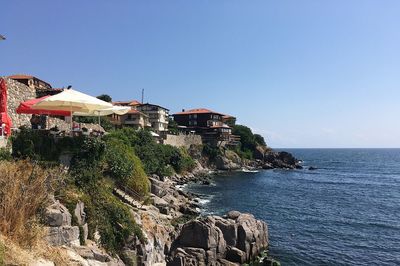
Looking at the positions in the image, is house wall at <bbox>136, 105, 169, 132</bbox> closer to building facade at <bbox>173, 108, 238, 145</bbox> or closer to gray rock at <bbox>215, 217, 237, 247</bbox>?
building facade at <bbox>173, 108, 238, 145</bbox>

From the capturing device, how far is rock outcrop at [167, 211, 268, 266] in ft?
71.6

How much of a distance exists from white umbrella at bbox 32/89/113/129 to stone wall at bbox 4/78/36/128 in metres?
6.92

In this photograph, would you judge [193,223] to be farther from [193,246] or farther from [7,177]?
[7,177]

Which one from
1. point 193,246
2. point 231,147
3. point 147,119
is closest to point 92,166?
point 193,246

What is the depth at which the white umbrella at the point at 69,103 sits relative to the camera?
18.3 metres

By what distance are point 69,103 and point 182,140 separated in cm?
6704

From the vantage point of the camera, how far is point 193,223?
78.8 ft

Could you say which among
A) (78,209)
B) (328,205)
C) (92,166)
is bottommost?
(328,205)

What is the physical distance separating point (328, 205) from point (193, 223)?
31.3 m

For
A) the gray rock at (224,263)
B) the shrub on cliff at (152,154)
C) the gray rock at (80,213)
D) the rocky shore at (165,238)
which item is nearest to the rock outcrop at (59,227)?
the rocky shore at (165,238)

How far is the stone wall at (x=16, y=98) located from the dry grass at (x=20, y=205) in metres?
13.9

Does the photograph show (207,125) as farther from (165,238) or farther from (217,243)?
(165,238)

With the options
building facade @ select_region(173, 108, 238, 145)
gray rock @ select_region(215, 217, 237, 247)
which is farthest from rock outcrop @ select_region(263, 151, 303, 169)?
gray rock @ select_region(215, 217, 237, 247)

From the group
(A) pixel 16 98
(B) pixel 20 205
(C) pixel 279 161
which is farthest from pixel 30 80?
(C) pixel 279 161
